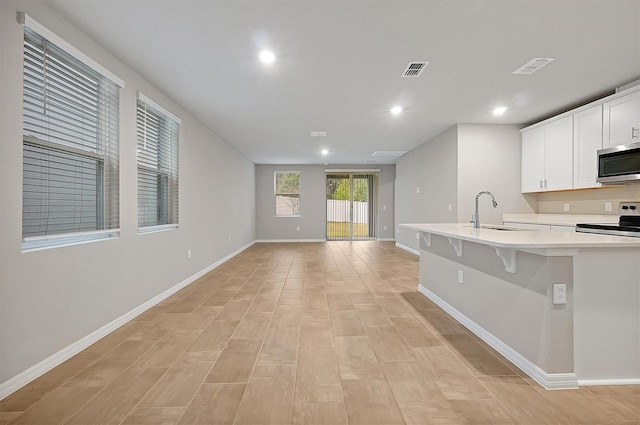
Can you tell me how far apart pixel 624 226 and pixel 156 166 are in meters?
5.28

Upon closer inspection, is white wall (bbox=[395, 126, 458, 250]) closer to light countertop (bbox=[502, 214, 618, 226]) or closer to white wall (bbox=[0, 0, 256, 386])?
light countertop (bbox=[502, 214, 618, 226])

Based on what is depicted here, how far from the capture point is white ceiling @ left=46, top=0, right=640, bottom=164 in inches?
89.7

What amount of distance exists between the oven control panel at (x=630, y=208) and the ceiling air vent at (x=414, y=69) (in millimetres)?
2910

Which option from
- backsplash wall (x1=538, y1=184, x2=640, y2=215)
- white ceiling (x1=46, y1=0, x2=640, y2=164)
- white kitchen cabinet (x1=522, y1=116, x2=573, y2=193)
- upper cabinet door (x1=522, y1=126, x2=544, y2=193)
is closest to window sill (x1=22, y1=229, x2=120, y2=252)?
white ceiling (x1=46, y1=0, x2=640, y2=164)

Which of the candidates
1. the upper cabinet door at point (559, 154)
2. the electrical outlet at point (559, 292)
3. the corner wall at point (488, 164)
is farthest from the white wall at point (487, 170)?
the electrical outlet at point (559, 292)

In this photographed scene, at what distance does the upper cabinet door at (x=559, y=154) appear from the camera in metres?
4.41

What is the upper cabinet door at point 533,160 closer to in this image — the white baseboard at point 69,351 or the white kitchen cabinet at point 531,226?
the white kitchen cabinet at point 531,226

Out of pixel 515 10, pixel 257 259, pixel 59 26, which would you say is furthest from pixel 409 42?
pixel 257 259

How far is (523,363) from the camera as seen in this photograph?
210 centimetres

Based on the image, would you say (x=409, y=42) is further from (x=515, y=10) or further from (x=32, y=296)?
(x=32, y=296)

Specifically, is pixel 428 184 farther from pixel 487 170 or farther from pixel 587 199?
pixel 587 199

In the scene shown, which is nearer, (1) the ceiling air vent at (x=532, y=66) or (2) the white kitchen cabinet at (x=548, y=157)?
(1) the ceiling air vent at (x=532, y=66)


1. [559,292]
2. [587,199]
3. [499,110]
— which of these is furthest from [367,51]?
[587,199]

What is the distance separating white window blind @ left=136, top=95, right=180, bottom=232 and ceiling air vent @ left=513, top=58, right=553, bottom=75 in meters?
3.94
